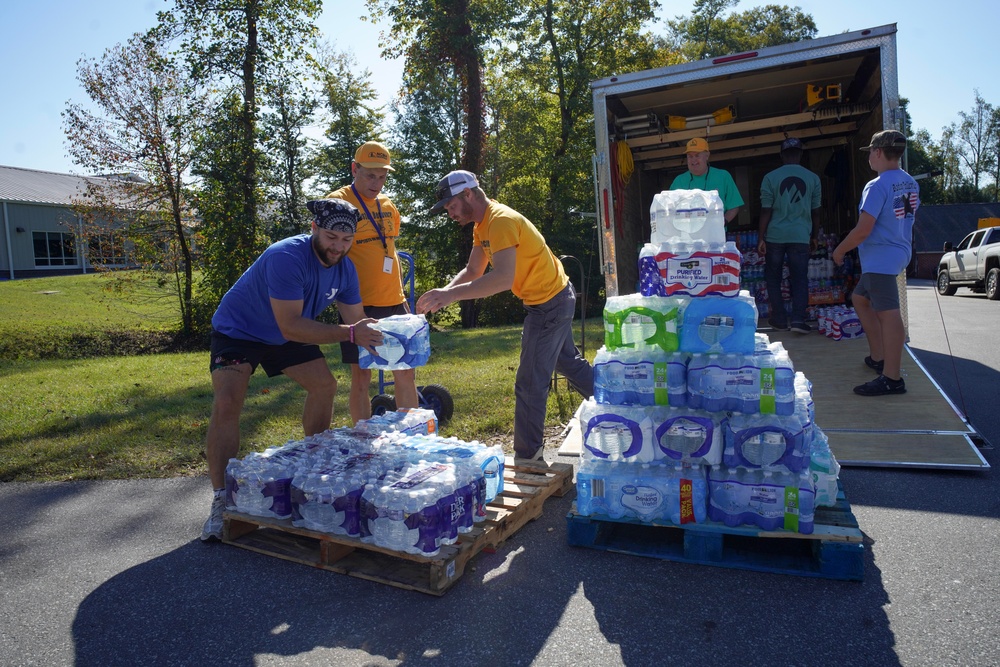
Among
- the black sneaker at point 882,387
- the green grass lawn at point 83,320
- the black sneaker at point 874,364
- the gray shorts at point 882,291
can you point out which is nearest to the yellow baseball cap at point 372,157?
the gray shorts at point 882,291

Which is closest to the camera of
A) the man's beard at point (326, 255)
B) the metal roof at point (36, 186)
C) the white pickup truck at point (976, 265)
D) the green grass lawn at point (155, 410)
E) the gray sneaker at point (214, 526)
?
the gray sneaker at point (214, 526)

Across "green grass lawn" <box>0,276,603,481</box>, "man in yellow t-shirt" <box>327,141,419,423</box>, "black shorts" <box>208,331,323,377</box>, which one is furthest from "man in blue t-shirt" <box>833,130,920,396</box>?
"black shorts" <box>208,331,323,377</box>

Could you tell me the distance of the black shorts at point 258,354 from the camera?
173 inches

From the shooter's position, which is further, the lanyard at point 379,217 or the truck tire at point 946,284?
the truck tire at point 946,284

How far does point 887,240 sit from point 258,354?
536 centimetres

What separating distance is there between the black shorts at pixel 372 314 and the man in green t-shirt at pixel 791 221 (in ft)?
17.2

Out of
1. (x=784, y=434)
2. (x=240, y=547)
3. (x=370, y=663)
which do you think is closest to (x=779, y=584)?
(x=784, y=434)

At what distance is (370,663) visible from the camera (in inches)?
115

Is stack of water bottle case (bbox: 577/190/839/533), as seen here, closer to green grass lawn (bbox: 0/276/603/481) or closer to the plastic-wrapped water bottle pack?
the plastic-wrapped water bottle pack

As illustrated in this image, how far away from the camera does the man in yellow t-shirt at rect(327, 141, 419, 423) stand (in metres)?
5.32

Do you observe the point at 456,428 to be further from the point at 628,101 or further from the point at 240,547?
the point at 628,101

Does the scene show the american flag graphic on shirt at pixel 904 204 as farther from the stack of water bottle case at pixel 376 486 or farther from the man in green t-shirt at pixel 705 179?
the stack of water bottle case at pixel 376 486

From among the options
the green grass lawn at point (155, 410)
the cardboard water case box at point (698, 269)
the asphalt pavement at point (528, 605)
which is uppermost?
the cardboard water case box at point (698, 269)

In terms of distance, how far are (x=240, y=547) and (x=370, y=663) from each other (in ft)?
5.19
